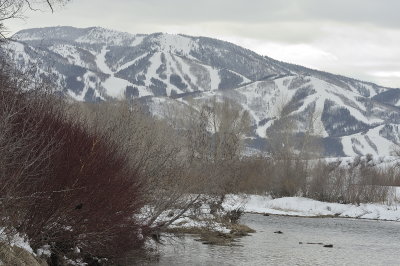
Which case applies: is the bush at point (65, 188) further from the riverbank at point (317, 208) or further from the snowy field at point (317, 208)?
the snowy field at point (317, 208)

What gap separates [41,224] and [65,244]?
7.30 feet

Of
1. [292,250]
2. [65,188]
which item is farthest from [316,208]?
[65,188]

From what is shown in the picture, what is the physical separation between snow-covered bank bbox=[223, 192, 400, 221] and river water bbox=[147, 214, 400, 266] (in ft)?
72.5

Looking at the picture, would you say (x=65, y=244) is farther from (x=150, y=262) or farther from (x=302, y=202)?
(x=302, y=202)

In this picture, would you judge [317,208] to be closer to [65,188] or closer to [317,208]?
[317,208]

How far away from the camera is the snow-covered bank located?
73.4 m

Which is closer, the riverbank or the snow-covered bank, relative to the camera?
the riverbank

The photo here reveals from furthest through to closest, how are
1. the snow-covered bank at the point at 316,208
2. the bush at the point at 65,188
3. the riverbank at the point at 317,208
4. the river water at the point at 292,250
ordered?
the snow-covered bank at the point at 316,208 < the riverbank at the point at 317,208 < the river water at the point at 292,250 < the bush at the point at 65,188

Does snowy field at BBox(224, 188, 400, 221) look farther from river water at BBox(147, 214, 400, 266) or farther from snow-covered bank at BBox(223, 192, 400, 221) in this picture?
river water at BBox(147, 214, 400, 266)

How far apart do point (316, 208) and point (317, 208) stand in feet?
0.42

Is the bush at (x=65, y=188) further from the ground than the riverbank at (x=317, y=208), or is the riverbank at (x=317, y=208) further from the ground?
the bush at (x=65, y=188)

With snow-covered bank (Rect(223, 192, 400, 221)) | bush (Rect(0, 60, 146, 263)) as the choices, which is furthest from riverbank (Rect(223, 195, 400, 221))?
bush (Rect(0, 60, 146, 263))

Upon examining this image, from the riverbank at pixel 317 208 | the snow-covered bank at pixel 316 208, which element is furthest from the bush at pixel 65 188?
the snow-covered bank at pixel 316 208

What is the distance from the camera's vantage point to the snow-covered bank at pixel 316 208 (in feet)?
241
